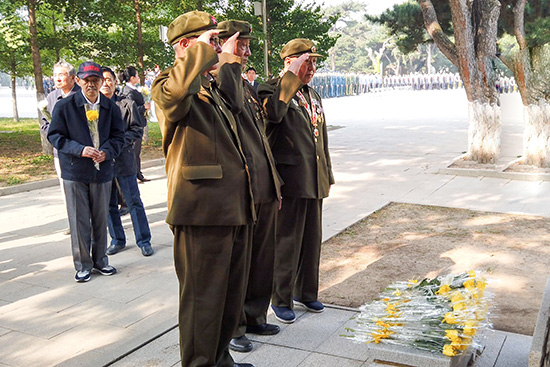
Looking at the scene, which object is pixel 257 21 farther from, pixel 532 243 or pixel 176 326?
pixel 176 326

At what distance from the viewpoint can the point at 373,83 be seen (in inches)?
2068

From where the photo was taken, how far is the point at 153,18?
16781 mm

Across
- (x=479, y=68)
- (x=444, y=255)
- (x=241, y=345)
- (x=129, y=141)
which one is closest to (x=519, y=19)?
(x=479, y=68)

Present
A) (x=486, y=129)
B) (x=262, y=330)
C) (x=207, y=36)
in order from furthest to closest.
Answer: (x=486, y=129)
(x=262, y=330)
(x=207, y=36)

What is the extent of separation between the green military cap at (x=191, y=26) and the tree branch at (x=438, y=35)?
9153 mm

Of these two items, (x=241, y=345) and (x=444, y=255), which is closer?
(x=241, y=345)

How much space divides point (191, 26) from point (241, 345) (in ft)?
6.33

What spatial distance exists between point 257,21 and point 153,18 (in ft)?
9.41

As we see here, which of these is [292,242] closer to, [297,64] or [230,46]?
[297,64]

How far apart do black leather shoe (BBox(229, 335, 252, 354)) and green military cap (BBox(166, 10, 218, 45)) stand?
185 cm

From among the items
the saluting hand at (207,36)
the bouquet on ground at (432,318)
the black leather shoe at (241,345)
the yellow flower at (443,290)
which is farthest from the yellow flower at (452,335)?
the saluting hand at (207,36)

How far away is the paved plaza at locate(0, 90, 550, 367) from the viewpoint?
382 cm

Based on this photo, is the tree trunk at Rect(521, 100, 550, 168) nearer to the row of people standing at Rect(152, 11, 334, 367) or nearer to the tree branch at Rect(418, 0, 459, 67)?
the tree branch at Rect(418, 0, 459, 67)

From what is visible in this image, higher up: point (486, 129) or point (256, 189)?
point (256, 189)
